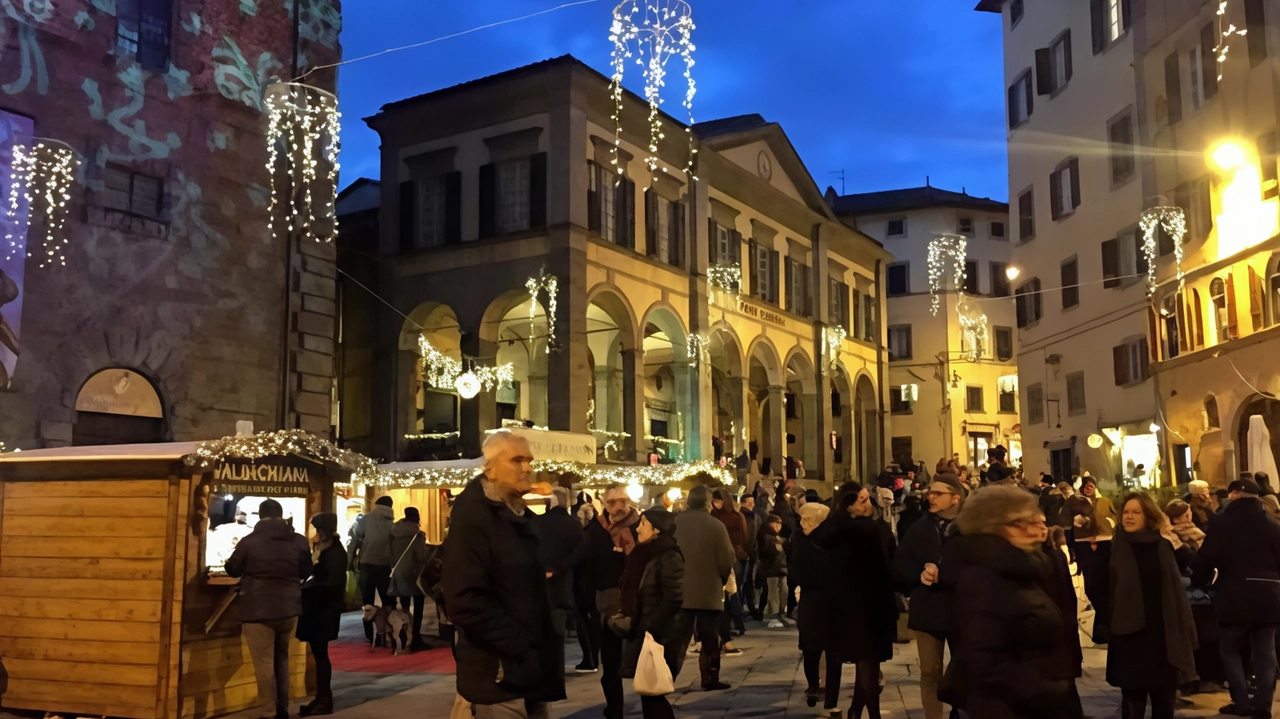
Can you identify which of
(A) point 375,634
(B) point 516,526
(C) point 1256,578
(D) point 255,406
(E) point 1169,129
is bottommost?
(A) point 375,634

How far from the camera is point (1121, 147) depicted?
86.2 ft

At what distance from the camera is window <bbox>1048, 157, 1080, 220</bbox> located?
94.7 ft

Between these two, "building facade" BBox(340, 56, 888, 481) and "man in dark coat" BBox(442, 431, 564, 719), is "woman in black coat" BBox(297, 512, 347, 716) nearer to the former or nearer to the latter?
"man in dark coat" BBox(442, 431, 564, 719)

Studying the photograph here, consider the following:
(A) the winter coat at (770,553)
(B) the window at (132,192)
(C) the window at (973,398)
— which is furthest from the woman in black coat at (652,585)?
(C) the window at (973,398)

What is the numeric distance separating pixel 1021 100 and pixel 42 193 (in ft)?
85.5

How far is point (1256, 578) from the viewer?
7.92 meters

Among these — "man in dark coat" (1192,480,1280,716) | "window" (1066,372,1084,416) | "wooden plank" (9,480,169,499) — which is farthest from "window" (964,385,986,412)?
"wooden plank" (9,480,169,499)

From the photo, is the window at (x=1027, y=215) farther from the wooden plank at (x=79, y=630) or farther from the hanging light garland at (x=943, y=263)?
the wooden plank at (x=79, y=630)

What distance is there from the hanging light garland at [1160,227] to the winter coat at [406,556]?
56.6ft

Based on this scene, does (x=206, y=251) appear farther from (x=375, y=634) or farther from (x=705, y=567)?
(x=705, y=567)

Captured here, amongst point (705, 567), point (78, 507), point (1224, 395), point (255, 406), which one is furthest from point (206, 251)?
point (1224, 395)

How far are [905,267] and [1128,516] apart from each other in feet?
142

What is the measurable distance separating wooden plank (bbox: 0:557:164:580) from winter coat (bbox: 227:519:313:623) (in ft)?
2.18

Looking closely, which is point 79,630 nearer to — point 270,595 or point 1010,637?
point 270,595
